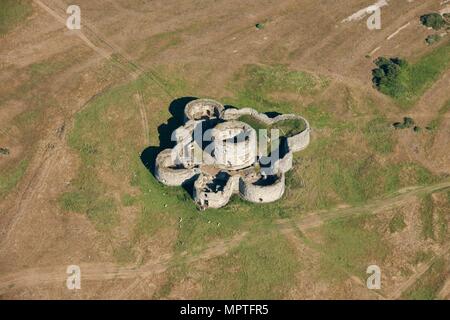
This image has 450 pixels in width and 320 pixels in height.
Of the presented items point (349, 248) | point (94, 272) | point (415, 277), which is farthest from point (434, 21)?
point (94, 272)

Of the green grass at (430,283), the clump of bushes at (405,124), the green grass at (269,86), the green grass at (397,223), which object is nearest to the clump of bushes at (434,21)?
the green grass at (269,86)

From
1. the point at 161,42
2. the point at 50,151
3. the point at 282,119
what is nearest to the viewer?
the point at 50,151

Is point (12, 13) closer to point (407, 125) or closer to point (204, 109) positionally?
point (204, 109)

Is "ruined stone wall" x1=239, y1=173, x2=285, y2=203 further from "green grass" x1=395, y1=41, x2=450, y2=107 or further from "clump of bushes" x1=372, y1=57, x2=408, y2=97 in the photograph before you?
"green grass" x1=395, y1=41, x2=450, y2=107

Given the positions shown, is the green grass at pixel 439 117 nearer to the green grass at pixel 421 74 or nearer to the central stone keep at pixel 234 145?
the green grass at pixel 421 74

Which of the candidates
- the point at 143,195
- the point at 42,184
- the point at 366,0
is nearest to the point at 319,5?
the point at 366,0

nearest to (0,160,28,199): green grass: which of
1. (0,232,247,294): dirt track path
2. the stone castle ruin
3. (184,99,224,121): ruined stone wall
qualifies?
(0,232,247,294): dirt track path
